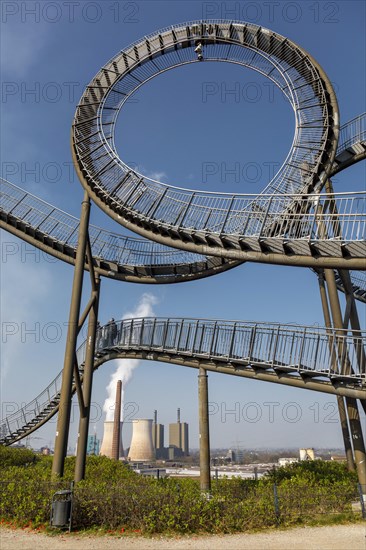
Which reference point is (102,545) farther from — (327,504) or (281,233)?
(281,233)

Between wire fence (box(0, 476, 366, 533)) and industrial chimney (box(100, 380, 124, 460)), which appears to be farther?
industrial chimney (box(100, 380, 124, 460))

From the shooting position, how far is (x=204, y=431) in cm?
1461

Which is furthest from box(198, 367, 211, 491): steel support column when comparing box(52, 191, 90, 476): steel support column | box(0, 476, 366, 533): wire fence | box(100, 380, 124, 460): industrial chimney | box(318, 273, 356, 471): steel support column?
box(100, 380, 124, 460): industrial chimney

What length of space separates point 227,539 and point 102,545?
291 centimetres

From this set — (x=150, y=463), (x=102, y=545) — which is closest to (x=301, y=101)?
(x=102, y=545)

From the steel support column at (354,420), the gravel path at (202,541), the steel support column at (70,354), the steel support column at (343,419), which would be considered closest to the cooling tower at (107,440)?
the steel support column at (343,419)

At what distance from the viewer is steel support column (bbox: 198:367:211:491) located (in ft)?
46.1

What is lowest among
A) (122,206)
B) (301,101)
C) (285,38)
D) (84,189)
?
(122,206)

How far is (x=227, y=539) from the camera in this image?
9.61 meters

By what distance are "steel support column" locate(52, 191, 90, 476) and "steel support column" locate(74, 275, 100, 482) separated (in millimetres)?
872

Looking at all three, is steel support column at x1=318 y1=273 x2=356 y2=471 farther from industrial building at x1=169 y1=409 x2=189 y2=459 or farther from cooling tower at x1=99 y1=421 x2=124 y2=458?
industrial building at x1=169 y1=409 x2=189 y2=459

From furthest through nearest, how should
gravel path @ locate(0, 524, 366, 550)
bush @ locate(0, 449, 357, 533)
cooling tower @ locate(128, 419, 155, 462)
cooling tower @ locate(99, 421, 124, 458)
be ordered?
cooling tower @ locate(99, 421, 124, 458)
cooling tower @ locate(128, 419, 155, 462)
bush @ locate(0, 449, 357, 533)
gravel path @ locate(0, 524, 366, 550)

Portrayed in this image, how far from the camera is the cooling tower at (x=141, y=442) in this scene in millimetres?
56562

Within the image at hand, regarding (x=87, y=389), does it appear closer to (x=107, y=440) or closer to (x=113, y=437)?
(x=113, y=437)
